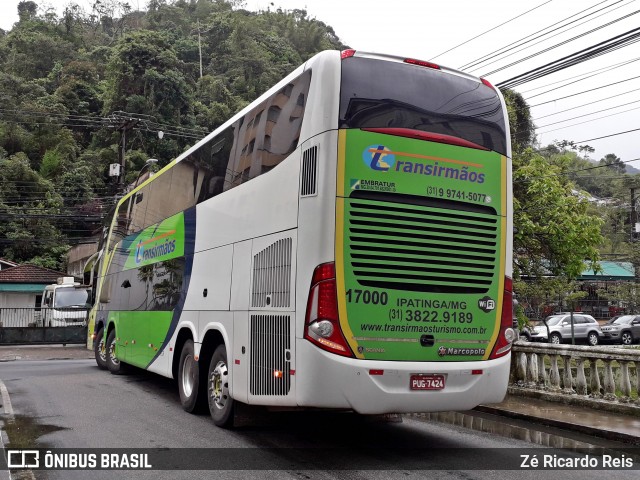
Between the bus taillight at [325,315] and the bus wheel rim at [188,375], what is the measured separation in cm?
384

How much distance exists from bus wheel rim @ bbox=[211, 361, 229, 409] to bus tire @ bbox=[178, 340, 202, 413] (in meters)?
0.53

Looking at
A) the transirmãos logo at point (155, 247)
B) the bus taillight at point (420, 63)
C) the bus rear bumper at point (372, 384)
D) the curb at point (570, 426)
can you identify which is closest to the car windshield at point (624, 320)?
the curb at point (570, 426)

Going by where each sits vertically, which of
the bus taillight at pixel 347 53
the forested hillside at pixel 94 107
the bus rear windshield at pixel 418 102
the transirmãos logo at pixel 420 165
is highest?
the forested hillside at pixel 94 107

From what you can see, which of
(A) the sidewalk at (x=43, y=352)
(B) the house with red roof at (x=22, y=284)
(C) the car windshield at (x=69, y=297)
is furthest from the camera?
(B) the house with red roof at (x=22, y=284)

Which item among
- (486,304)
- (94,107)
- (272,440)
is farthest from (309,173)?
(94,107)

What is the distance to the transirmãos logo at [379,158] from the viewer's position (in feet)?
22.6

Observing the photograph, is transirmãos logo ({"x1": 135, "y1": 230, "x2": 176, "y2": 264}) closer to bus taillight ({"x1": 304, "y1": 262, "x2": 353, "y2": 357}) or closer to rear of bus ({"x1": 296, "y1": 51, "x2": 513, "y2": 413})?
bus taillight ({"x1": 304, "y1": 262, "x2": 353, "y2": 357})

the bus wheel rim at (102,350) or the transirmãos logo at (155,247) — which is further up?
the transirmãos logo at (155,247)

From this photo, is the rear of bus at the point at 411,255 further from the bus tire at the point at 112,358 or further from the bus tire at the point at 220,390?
the bus tire at the point at 112,358

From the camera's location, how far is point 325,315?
658 cm

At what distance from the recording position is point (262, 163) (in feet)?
26.8

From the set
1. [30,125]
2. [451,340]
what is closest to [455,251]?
[451,340]

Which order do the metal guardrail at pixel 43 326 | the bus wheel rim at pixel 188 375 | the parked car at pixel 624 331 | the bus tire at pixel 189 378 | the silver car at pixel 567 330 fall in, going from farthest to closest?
the parked car at pixel 624 331 → the silver car at pixel 567 330 → the metal guardrail at pixel 43 326 → the bus wheel rim at pixel 188 375 → the bus tire at pixel 189 378

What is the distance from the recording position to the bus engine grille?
6.79m
